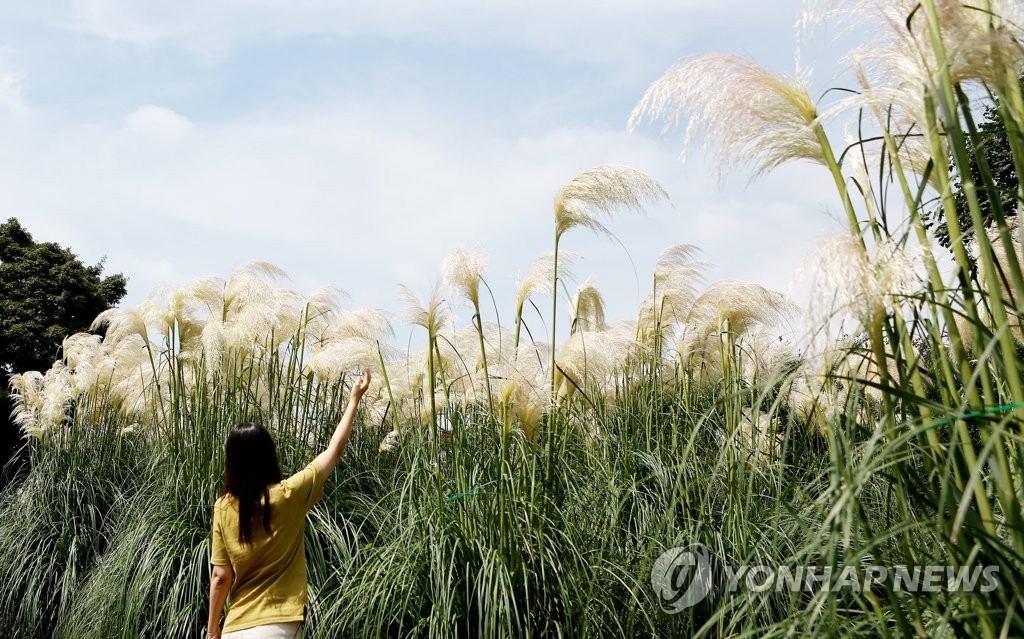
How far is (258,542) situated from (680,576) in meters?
1.64

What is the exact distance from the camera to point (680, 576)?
3703 millimetres

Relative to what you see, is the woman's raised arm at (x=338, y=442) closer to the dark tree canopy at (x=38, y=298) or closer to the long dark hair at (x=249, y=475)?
the long dark hair at (x=249, y=475)

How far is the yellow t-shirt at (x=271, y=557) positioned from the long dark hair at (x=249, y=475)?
29mm

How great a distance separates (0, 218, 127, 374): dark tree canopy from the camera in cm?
1877

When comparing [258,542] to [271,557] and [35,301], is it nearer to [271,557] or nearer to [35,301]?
[271,557]

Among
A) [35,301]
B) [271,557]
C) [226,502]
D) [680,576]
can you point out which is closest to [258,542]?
[271,557]

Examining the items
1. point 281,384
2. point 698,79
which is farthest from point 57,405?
point 698,79

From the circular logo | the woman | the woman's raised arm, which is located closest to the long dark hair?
the woman

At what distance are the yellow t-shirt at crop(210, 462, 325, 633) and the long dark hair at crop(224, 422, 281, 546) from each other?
0.10 feet

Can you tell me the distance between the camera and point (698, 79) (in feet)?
8.71

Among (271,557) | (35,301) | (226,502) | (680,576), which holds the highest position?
(35,301)

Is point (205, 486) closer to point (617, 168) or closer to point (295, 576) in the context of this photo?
point (295, 576)

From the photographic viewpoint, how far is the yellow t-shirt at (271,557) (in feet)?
12.0

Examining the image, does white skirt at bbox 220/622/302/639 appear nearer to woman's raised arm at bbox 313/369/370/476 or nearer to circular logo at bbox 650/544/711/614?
woman's raised arm at bbox 313/369/370/476
